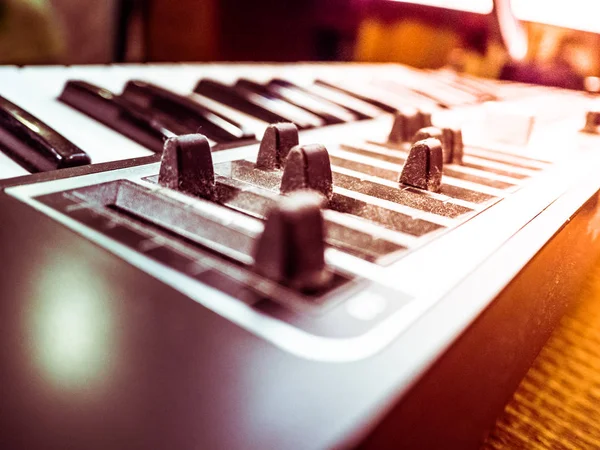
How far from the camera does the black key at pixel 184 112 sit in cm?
108

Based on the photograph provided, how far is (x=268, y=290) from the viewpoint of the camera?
18.4 inches

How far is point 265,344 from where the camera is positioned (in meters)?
0.41

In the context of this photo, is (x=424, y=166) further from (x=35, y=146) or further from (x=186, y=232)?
(x=35, y=146)

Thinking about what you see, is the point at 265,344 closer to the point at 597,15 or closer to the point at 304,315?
the point at 304,315

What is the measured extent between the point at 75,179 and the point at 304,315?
0.41 meters

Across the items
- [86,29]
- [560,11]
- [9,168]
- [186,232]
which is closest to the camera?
[186,232]

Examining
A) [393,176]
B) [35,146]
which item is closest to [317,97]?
[393,176]

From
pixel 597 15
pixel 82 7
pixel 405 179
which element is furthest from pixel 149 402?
pixel 597 15

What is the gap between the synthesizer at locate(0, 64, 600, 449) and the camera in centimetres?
38

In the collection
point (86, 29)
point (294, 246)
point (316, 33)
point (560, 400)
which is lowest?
point (560, 400)

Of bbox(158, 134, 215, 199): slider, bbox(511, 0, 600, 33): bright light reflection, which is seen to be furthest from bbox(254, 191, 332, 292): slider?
bbox(511, 0, 600, 33): bright light reflection

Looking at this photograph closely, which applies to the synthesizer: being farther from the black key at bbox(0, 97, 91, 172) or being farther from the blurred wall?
the blurred wall

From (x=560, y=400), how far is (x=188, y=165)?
2.89 feet

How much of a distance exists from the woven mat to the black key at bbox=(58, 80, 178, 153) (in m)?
0.79
